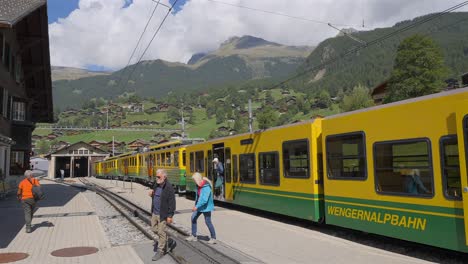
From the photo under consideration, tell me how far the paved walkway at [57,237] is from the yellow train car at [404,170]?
4694mm

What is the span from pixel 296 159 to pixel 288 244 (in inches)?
110

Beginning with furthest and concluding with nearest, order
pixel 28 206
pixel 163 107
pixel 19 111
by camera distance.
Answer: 1. pixel 163 107
2. pixel 19 111
3. pixel 28 206

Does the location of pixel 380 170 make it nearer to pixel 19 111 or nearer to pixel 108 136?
pixel 19 111

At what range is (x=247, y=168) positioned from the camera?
14.8 meters

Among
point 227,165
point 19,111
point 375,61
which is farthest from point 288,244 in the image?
point 375,61

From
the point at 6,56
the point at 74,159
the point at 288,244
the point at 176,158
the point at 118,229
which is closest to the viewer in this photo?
the point at 288,244

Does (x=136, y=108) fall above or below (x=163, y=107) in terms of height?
above

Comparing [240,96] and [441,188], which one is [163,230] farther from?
[240,96]

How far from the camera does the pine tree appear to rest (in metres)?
58.3

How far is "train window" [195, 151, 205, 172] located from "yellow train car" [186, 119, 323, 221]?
1.38m

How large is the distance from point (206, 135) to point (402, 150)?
110 meters

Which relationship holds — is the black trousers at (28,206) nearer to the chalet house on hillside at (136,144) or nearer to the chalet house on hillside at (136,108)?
the chalet house on hillside at (136,144)

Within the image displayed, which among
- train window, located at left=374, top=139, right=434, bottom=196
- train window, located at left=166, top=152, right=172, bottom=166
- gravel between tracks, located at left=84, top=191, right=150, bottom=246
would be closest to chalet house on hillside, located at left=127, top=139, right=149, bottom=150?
train window, located at left=166, top=152, right=172, bottom=166

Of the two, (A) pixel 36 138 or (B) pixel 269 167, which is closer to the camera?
(B) pixel 269 167
